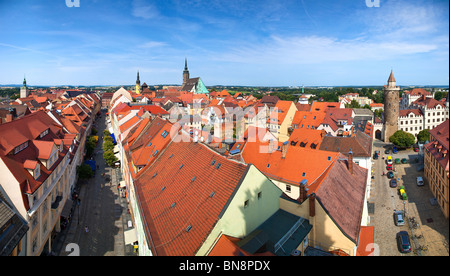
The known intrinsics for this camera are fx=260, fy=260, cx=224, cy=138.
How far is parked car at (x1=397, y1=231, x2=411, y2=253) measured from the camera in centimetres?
1295

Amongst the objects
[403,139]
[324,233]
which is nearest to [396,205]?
[324,233]

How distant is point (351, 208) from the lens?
41.1ft

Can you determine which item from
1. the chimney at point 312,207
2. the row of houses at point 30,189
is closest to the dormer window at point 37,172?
the row of houses at point 30,189

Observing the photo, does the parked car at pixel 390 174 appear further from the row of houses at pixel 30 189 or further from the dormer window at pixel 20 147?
the dormer window at pixel 20 147

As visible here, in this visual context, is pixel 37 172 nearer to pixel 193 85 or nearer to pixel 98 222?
pixel 98 222

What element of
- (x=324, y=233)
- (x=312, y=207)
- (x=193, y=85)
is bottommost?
(x=324, y=233)

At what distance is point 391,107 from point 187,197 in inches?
1436

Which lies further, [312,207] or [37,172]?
[37,172]

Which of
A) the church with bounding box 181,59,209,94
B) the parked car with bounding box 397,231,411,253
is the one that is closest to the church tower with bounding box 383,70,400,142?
the parked car with bounding box 397,231,411,253

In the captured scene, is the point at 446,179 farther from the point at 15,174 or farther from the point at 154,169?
the point at 15,174

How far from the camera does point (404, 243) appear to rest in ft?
43.2

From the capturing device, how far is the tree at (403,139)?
105ft

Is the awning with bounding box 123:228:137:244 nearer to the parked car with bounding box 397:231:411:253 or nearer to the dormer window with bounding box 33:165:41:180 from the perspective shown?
the dormer window with bounding box 33:165:41:180

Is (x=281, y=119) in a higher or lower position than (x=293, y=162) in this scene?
higher
